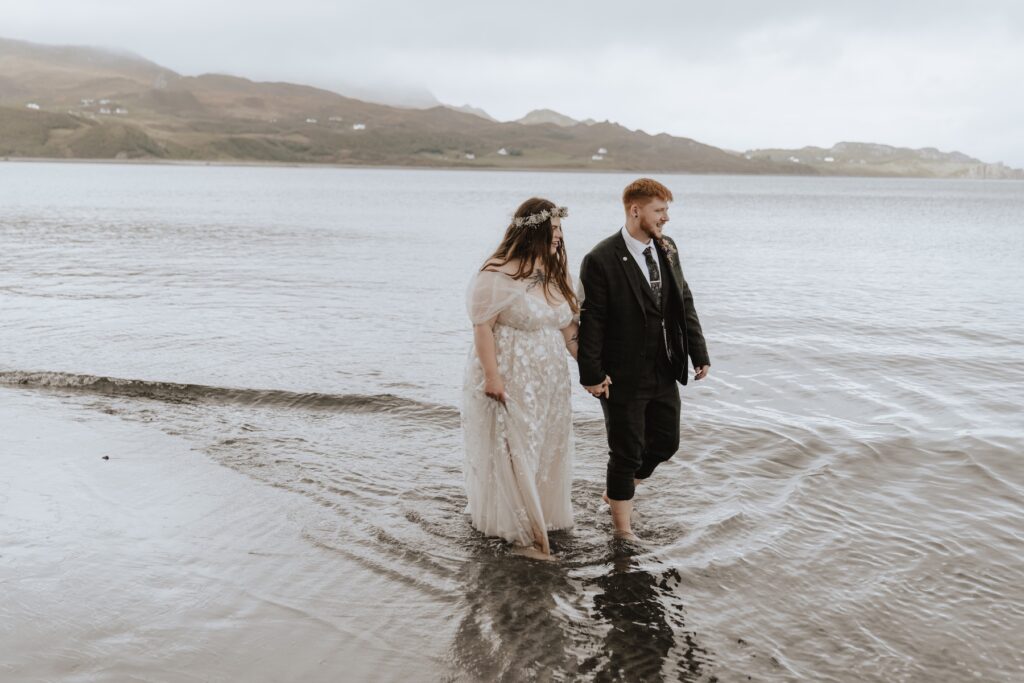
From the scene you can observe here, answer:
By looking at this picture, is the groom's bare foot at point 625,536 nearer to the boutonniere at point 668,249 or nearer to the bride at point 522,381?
the bride at point 522,381

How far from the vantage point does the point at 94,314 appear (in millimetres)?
15906

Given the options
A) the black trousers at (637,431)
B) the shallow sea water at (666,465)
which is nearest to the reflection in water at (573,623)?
the shallow sea water at (666,465)

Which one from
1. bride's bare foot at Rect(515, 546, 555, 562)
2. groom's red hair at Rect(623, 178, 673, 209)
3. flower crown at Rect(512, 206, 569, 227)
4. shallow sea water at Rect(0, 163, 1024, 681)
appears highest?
groom's red hair at Rect(623, 178, 673, 209)

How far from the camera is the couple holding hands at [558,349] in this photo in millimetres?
5723

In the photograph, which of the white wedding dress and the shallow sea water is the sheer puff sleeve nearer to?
the white wedding dress

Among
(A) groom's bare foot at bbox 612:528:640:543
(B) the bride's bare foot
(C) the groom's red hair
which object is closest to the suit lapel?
(C) the groom's red hair

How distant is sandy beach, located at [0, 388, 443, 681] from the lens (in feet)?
14.8

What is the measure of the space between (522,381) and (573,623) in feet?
Answer: 5.55

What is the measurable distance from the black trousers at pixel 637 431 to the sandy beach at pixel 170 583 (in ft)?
5.91

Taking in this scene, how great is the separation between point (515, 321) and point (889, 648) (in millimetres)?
3128

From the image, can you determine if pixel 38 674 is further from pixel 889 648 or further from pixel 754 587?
pixel 889 648

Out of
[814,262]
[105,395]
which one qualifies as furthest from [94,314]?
[814,262]

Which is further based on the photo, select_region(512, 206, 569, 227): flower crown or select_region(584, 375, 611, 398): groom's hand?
select_region(584, 375, 611, 398): groom's hand

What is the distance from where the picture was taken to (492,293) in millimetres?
5691
